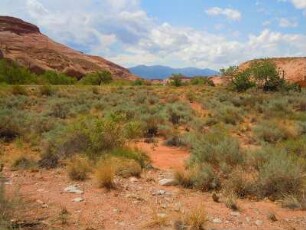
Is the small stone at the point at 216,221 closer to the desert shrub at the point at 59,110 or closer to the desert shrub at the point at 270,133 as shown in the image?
the desert shrub at the point at 270,133

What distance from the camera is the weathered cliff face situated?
7582 centimetres

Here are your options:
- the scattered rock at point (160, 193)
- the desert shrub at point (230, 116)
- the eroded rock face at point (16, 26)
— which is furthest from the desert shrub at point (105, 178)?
the eroded rock face at point (16, 26)

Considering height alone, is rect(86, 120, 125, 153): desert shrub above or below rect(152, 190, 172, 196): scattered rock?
above

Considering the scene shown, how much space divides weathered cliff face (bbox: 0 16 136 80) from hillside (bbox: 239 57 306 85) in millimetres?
40111

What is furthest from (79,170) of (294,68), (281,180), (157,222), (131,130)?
(294,68)

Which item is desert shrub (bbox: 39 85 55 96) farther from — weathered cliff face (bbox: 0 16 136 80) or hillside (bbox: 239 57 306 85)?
weathered cliff face (bbox: 0 16 136 80)

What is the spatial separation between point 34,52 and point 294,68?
55.1m

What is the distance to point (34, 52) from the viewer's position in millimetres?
87438

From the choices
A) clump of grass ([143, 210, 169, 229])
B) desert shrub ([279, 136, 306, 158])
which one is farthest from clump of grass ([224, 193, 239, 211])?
desert shrub ([279, 136, 306, 158])

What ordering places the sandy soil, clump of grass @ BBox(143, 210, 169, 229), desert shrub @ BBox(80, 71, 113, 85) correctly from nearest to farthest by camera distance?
clump of grass @ BBox(143, 210, 169, 229) < the sandy soil < desert shrub @ BBox(80, 71, 113, 85)

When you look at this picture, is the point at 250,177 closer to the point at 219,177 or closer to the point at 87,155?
the point at 219,177

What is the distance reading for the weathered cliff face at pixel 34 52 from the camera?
249 feet

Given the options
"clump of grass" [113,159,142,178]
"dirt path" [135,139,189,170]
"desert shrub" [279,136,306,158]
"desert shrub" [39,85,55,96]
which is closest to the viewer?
"clump of grass" [113,159,142,178]

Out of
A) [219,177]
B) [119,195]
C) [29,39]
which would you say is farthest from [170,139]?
[29,39]
